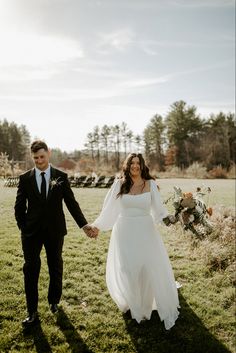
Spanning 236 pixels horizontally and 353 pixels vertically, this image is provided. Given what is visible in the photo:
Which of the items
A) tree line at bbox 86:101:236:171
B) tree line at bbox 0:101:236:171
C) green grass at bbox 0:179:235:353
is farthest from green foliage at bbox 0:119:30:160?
green grass at bbox 0:179:235:353

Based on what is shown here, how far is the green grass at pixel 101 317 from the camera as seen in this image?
5082 mm

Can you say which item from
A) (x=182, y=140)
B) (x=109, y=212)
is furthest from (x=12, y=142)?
(x=109, y=212)

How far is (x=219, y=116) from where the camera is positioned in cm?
7350

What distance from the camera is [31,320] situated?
5.29m

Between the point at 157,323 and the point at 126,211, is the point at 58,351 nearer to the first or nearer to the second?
the point at 157,323

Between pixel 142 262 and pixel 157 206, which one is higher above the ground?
pixel 157 206

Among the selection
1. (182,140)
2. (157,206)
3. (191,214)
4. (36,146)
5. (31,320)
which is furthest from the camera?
(182,140)

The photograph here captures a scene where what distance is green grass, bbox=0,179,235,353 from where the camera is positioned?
5082mm

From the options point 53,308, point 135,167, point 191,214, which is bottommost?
point 53,308

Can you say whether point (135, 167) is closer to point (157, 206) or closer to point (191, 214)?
point (157, 206)

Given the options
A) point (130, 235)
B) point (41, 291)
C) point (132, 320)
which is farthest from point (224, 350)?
point (41, 291)

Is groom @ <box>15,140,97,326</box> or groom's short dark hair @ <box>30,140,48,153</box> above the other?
groom's short dark hair @ <box>30,140,48,153</box>

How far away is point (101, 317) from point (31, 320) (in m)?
1.19

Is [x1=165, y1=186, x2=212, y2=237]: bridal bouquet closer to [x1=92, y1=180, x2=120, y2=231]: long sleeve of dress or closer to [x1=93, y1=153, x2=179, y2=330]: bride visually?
[x1=93, y1=153, x2=179, y2=330]: bride
